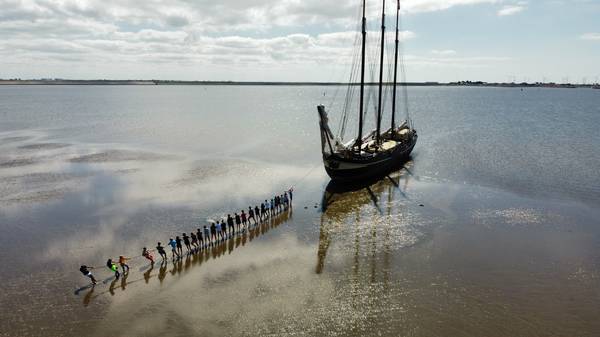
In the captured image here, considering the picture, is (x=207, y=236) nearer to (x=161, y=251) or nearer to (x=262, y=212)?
(x=161, y=251)

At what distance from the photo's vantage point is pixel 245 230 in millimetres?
25453

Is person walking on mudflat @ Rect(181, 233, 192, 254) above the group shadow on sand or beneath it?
above

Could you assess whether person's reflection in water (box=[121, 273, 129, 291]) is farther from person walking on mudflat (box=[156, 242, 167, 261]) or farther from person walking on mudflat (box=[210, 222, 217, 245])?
person walking on mudflat (box=[210, 222, 217, 245])

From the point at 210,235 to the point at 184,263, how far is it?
320cm

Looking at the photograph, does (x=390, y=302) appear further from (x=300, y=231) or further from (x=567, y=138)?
(x=567, y=138)

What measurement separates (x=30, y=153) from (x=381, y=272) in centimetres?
4909

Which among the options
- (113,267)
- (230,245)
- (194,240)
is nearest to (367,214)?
(230,245)

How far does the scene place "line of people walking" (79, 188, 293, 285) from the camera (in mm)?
19891

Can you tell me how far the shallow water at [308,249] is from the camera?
16.3 m

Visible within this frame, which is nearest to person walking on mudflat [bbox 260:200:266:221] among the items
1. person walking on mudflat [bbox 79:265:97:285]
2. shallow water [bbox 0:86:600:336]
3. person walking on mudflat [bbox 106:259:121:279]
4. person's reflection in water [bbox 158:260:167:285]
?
shallow water [bbox 0:86:600:336]

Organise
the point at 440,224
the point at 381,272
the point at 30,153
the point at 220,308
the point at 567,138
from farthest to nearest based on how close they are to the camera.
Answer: the point at 567,138 → the point at 30,153 → the point at 440,224 → the point at 381,272 → the point at 220,308

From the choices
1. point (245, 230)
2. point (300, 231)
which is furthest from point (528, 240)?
point (245, 230)

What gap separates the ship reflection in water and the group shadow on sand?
4206 mm

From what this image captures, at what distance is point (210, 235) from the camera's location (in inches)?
947
